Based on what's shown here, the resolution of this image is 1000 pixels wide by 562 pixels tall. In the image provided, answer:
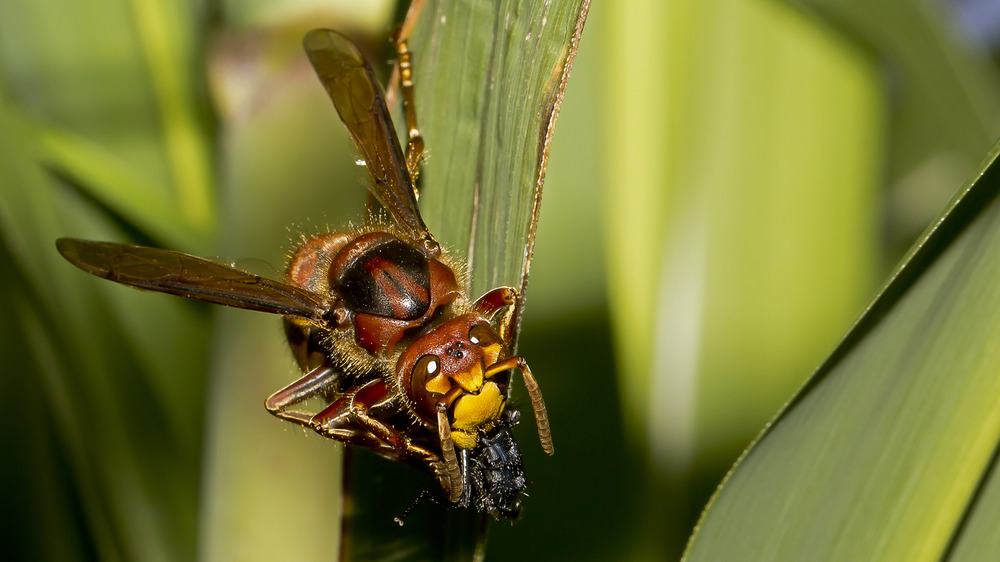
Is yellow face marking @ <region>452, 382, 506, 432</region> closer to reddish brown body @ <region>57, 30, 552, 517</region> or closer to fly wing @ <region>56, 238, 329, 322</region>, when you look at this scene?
reddish brown body @ <region>57, 30, 552, 517</region>

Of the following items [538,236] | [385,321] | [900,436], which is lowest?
[900,436]

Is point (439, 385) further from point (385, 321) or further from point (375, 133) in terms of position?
point (375, 133)

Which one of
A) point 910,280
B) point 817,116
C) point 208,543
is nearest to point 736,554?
point 910,280

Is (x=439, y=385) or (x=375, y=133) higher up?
(x=375, y=133)

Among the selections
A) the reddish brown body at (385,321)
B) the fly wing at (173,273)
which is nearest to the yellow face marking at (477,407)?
the reddish brown body at (385,321)

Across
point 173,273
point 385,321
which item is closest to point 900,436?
point 385,321

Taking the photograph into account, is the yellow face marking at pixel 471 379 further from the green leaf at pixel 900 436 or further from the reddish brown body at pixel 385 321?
the green leaf at pixel 900 436
